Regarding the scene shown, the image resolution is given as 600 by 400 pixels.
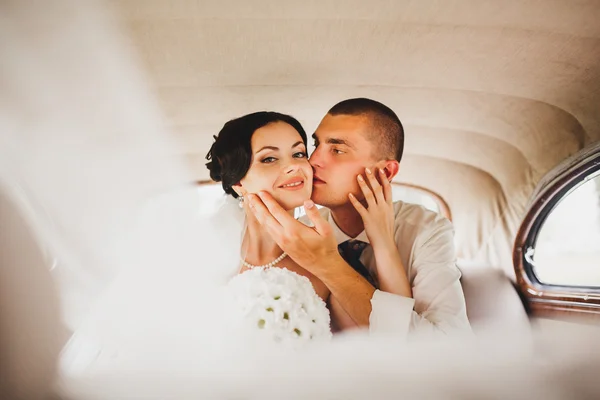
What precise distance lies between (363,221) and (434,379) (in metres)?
0.42

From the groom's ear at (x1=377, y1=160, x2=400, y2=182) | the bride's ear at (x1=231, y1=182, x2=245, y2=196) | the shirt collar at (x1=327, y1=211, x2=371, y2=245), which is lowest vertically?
the shirt collar at (x1=327, y1=211, x2=371, y2=245)

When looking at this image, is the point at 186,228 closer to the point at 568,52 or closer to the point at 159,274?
the point at 159,274

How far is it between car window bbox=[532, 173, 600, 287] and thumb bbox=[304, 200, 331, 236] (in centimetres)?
81

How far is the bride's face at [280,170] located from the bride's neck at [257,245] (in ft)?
0.17

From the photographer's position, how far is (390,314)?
1.10 metres

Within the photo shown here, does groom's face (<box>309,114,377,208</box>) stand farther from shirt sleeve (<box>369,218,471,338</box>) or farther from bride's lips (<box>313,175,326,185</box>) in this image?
shirt sleeve (<box>369,218,471,338</box>)

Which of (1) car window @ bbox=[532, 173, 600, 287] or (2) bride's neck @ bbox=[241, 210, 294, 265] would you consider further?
(1) car window @ bbox=[532, 173, 600, 287]

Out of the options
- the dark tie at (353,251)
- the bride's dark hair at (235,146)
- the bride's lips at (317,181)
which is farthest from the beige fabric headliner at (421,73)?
the dark tie at (353,251)

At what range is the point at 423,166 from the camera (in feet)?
4.34

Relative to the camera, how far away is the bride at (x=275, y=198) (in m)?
1.06

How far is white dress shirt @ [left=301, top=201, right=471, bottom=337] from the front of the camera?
111 cm

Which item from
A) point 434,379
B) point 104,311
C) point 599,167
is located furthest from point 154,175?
point 599,167

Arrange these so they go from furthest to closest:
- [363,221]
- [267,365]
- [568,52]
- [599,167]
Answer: [599,167]
[568,52]
[363,221]
[267,365]

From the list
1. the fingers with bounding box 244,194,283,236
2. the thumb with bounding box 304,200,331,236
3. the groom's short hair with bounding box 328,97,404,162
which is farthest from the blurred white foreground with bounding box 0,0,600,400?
the groom's short hair with bounding box 328,97,404,162
